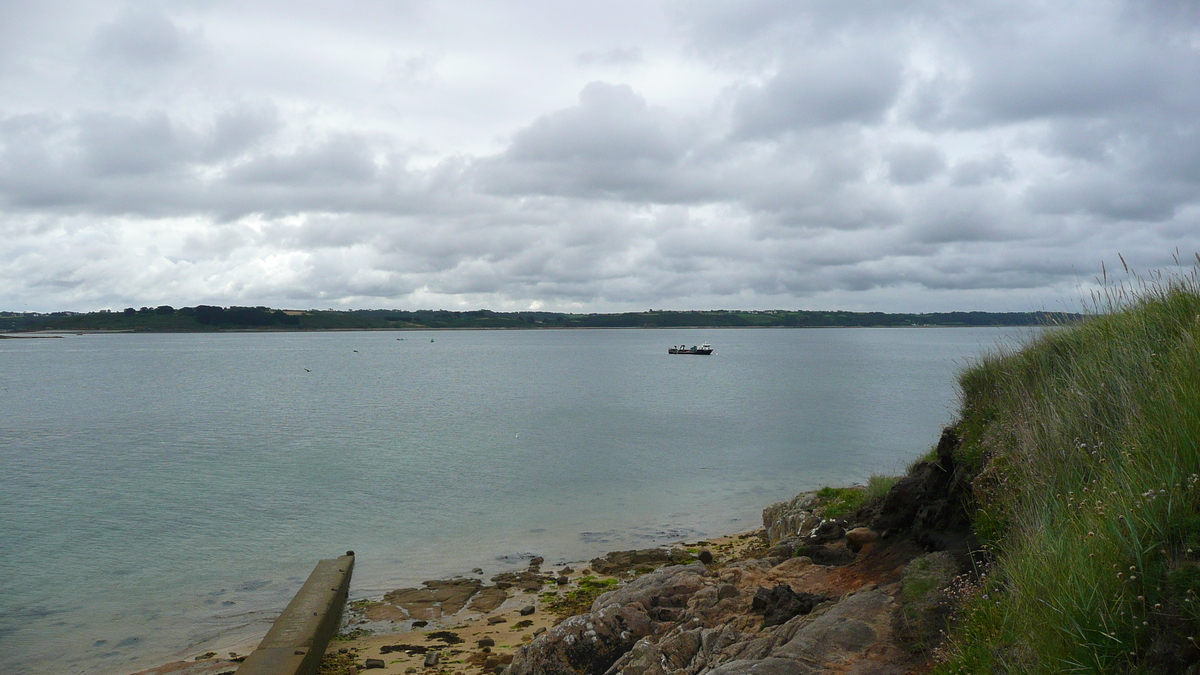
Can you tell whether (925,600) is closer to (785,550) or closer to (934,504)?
(934,504)

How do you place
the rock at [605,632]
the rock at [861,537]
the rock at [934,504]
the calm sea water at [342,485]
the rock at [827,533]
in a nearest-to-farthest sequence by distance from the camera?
1. the rock at [934,504]
2. the rock at [605,632]
3. the rock at [861,537]
4. the rock at [827,533]
5. the calm sea water at [342,485]

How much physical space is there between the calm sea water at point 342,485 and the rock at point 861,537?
5497 millimetres

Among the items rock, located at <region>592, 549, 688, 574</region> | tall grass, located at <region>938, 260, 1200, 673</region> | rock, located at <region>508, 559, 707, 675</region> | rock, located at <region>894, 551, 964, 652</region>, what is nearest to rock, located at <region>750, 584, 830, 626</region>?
rock, located at <region>894, 551, 964, 652</region>

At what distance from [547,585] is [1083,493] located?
14095 millimetres

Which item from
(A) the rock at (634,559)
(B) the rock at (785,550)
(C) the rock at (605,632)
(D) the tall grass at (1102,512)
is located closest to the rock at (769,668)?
(D) the tall grass at (1102,512)

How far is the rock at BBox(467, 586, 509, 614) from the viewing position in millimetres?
16766

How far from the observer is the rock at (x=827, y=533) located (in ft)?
40.3

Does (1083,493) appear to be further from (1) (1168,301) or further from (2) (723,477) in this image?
(2) (723,477)

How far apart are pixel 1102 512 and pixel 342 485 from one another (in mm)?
29778

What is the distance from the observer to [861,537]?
1109 centimetres

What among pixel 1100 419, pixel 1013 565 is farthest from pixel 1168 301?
pixel 1013 565

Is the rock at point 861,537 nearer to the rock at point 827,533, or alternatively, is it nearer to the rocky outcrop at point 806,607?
the rocky outcrop at point 806,607

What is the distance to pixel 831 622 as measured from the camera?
26.0 ft

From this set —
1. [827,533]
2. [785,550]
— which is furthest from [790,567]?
[785,550]
